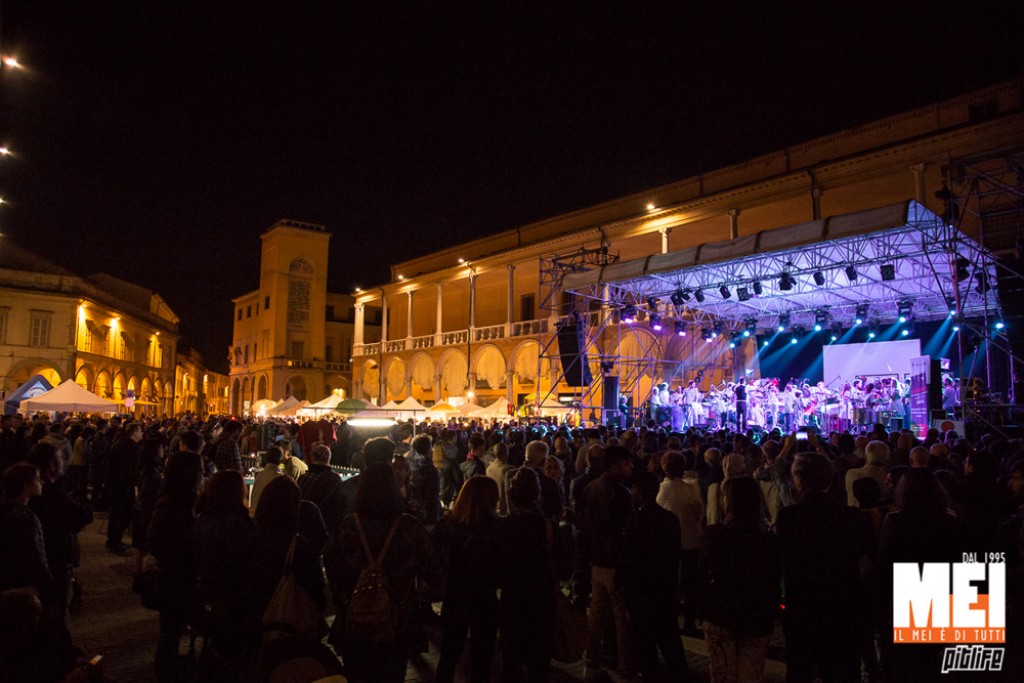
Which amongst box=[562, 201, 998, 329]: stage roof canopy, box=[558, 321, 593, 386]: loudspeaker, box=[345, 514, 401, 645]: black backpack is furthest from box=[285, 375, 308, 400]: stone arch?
box=[345, 514, 401, 645]: black backpack

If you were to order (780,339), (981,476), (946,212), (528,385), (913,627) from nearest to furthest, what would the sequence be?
(913,627)
(981,476)
(946,212)
(780,339)
(528,385)

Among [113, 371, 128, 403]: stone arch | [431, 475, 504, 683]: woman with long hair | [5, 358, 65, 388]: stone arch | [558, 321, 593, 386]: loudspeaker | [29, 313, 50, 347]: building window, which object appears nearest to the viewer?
[431, 475, 504, 683]: woman with long hair

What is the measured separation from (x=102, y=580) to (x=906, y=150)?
21.6 metres

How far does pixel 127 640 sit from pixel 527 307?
30227 mm

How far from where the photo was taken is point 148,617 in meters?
6.14

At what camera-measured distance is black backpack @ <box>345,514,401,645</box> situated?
3.27m

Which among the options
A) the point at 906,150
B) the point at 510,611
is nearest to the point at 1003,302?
the point at 906,150

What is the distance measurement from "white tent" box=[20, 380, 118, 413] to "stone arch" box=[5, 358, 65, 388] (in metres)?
20.7

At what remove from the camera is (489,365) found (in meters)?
35.0

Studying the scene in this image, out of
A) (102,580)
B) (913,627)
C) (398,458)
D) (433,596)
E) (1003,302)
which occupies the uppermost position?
(1003,302)

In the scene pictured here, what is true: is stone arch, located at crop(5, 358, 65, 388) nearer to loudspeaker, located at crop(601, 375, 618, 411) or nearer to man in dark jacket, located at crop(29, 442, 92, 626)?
loudspeaker, located at crop(601, 375, 618, 411)

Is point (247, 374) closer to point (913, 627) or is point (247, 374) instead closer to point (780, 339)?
point (780, 339)

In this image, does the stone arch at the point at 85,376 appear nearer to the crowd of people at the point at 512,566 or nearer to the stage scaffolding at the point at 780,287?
the stage scaffolding at the point at 780,287

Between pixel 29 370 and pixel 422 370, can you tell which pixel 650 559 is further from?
pixel 29 370
